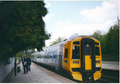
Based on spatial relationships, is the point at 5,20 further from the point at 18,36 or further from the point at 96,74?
the point at 96,74

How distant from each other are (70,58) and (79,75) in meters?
1.32

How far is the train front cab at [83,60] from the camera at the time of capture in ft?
32.2

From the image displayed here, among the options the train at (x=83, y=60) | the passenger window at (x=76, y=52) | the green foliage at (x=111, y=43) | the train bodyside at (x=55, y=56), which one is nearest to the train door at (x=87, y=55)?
the train at (x=83, y=60)

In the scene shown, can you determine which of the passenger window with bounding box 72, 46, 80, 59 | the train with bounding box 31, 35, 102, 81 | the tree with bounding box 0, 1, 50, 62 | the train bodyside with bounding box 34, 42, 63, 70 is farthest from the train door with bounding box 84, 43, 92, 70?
the tree with bounding box 0, 1, 50, 62

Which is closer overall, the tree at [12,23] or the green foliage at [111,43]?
the tree at [12,23]

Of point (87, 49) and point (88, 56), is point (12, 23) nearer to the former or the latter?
point (87, 49)

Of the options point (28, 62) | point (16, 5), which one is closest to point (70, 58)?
point (16, 5)

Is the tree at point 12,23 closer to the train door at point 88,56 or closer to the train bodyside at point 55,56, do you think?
the train door at point 88,56

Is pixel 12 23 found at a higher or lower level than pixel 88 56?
higher

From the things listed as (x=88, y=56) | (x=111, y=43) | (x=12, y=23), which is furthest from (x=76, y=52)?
(x=111, y=43)

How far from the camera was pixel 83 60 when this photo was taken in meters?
9.84

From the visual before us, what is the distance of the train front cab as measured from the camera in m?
9.82

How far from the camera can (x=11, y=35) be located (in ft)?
20.4

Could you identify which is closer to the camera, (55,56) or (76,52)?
(76,52)
